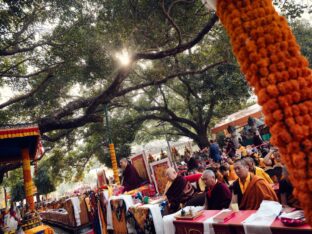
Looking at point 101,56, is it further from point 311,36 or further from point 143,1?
point 311,36

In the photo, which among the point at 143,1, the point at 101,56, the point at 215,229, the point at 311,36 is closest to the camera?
the point at 215,229

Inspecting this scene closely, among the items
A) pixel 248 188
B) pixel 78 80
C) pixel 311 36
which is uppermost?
pixel 311 36

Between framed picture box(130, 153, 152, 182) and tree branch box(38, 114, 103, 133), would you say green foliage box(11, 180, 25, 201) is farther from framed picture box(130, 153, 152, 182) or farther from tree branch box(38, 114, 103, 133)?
framed picture box(130, 153, 152, 182)

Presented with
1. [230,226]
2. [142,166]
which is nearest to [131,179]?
[142,166]

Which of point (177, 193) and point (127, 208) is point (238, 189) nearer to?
point (177, 193)

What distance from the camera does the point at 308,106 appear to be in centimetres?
139

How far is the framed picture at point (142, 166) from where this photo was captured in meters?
8.88

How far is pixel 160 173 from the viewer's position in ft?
25.4

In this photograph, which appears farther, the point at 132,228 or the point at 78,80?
the point at 78,80

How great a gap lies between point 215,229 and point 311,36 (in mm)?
19213

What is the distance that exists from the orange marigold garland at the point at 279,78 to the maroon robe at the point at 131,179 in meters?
7.73

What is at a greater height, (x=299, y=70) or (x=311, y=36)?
(x=311, y=36)

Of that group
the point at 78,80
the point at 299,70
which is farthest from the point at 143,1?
the point at 299,70

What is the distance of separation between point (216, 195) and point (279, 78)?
4.25 metres
